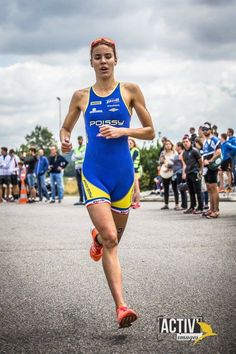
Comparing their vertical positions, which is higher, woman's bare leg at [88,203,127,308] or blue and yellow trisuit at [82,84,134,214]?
blue and yellow trisuit at [82,84,134,214]

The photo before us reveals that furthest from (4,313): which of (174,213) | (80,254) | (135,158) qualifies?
(135,158)

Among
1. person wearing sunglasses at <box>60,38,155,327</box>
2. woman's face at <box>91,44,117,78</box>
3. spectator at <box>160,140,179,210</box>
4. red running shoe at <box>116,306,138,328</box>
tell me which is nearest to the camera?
red running shoe at <box>116,306,138,328</box>

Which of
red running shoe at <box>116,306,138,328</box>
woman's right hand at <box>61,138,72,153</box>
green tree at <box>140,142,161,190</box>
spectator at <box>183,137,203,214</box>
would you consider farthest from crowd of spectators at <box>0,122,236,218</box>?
red running shoe at <box>116,306,138,328</box>

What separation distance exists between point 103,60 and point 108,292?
223 centimetres

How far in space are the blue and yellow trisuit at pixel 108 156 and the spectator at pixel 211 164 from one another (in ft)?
29.6

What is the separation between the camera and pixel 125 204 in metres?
5.58

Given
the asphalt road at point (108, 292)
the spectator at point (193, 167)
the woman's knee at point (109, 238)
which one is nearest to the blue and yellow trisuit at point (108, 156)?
the woman's knee at point (109, 238)

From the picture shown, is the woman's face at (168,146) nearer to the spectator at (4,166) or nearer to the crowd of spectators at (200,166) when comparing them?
the crowd of spectators at (200,166)

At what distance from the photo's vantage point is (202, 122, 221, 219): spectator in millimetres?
14461

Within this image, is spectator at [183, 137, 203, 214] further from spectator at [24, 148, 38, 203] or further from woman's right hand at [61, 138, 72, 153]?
spectator at [24, 148, 38, 203]

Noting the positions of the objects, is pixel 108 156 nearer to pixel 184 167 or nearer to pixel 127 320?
pixel 127 320

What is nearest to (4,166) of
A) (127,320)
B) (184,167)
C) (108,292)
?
(184,167)

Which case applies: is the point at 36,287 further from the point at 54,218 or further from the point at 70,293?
the point at 54,218

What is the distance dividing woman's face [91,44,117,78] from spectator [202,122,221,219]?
356 inches
